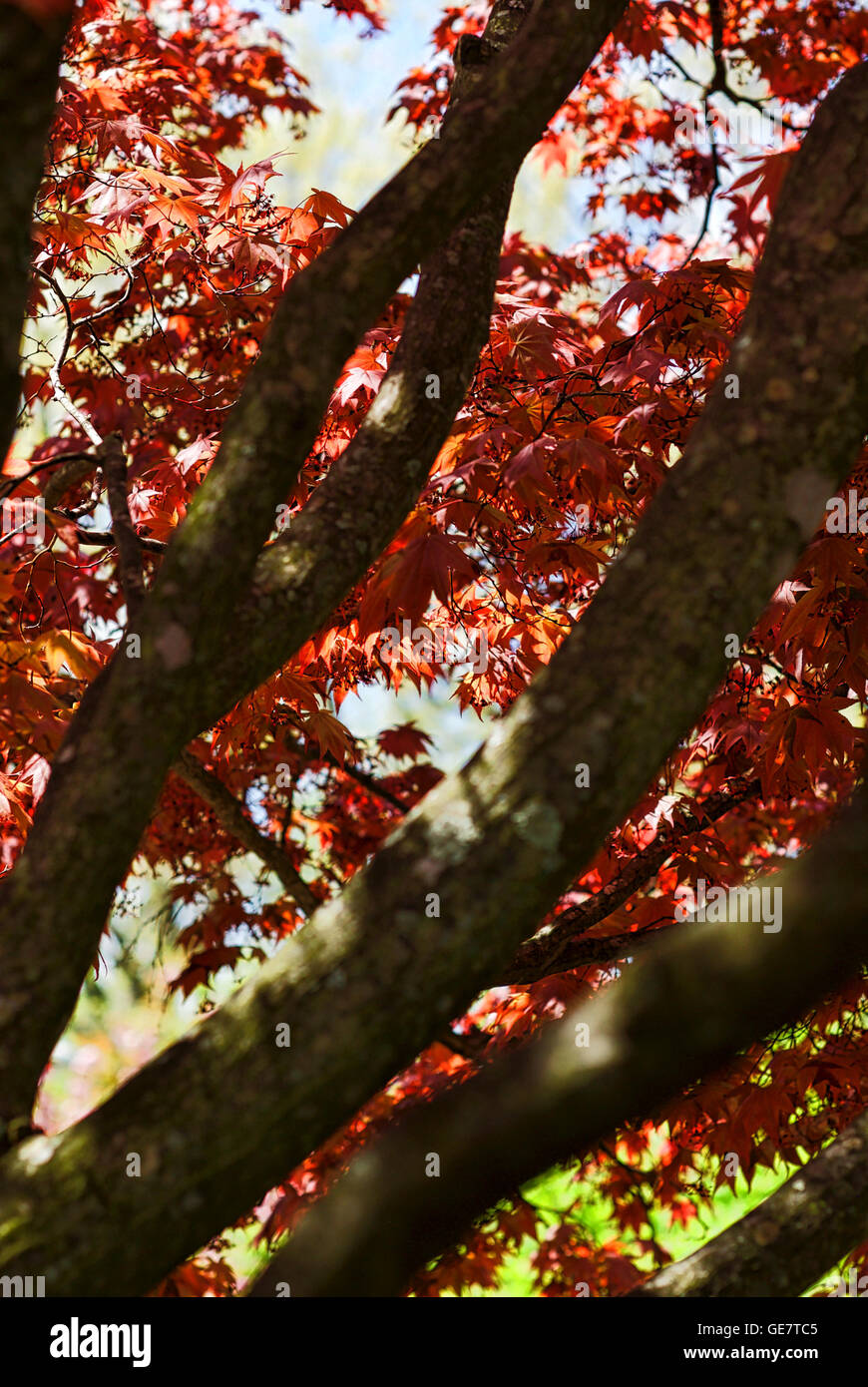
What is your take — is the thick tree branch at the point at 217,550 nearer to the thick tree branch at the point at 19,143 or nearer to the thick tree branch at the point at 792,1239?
the thick tree branch at the point at 19,143

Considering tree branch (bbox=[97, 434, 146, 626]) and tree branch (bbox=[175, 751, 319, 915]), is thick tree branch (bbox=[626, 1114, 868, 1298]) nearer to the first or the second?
tree branch (bbox=[97, 434, 146, 626])

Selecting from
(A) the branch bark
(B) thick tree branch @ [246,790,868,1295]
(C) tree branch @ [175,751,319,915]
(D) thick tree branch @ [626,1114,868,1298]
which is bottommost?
(D) thick tree branch @ [626,1114,868,1298]

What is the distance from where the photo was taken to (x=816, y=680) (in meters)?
3.76

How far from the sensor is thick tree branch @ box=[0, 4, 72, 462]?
1.62 metres

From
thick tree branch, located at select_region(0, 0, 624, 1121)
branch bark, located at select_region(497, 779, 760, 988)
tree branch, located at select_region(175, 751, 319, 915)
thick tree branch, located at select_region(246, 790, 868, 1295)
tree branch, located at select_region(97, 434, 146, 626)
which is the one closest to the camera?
thick tree branch, located at select_region(246, 790, 868, 1295)

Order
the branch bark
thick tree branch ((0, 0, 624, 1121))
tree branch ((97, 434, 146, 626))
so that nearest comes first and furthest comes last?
thick tree branch ((0, 0, 624, 1121))
tree branch ((97, 434, 146, 626))
the branch bark

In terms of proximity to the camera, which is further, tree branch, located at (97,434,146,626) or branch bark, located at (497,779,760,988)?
branch bark, located at (497,779,760,988)

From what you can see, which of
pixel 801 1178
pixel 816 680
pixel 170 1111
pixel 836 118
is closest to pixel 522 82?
pixel 836 118

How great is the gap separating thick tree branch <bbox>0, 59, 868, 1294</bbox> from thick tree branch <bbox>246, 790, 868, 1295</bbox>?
0.5 inches

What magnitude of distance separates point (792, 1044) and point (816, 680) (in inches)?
50.5

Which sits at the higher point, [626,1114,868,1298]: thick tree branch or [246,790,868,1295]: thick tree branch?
[246,790,868,1295]: thick tree branch

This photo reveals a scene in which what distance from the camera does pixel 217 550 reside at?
194 cm

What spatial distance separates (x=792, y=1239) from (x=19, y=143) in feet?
7.15

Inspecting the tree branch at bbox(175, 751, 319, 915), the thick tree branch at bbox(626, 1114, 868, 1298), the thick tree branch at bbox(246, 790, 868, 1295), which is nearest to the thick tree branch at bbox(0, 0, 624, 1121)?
the thick tree branch at bbox(246, 790, 868, 1295)
